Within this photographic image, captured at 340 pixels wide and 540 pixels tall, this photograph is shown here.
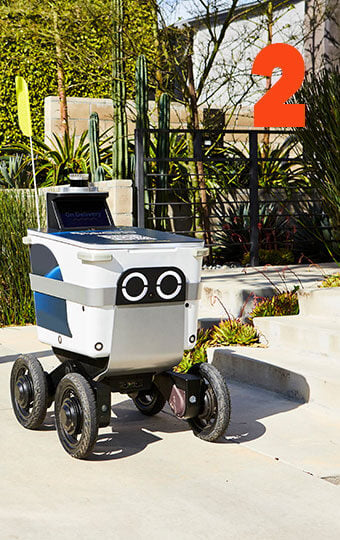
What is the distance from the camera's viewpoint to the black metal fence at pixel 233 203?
420 inches

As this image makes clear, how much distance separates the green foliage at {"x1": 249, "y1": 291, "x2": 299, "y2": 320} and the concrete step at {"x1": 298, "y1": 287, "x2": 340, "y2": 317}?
227 millimetres

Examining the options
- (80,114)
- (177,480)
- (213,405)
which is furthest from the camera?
(80,114)

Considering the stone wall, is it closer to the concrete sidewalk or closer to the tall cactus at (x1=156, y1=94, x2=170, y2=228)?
the tall cactus at (x1=156, y1=94, x2=170, y2=228)

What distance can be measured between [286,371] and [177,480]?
5.76 ft

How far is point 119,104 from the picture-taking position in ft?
36.1

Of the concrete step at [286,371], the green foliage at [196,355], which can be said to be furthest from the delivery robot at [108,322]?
the green foliage at [196,355]

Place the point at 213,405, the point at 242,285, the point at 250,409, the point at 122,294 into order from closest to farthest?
1. the point at 122,294
2. the point at 213,405
3. the point at 250,409
4. the point at 242,285

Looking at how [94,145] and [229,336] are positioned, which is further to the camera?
[94,145]

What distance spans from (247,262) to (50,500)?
7.06 meters

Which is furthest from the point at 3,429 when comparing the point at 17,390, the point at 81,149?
the point at 81,149

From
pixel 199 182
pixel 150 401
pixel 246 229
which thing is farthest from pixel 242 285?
pixel 150 401

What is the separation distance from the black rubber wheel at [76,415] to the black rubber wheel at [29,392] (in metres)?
0.24

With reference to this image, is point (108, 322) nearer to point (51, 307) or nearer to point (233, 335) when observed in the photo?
point (51, 307)

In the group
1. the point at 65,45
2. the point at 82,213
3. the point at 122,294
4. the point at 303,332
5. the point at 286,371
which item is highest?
the point at 65,45
